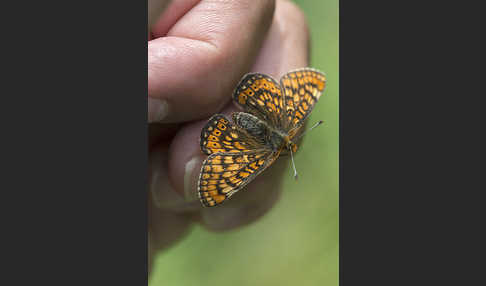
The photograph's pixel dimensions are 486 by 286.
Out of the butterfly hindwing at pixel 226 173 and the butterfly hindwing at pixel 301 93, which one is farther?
the butterfly hindwing at pixel 301 93

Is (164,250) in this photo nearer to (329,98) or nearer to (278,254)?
(278,254)

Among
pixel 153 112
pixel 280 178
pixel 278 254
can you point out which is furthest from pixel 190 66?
pixel 278 254

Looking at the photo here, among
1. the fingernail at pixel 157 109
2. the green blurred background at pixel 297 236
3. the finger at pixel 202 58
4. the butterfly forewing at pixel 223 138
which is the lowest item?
the green blurred background at pixel 297 236

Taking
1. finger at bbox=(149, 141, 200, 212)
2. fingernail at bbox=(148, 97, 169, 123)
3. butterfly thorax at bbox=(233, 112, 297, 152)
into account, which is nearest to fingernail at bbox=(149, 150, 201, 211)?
finger at bbox=(149, 141, 200, 212)

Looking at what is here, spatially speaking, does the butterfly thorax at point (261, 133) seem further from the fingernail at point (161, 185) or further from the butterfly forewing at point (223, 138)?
the fingernail at point (161, 185)

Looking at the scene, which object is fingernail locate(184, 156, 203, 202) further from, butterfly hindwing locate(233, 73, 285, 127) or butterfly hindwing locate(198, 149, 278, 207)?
butterfly hindwing locate(233, 73, 285, 127)

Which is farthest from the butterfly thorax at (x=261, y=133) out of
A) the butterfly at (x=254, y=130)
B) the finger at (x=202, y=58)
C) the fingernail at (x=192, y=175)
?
the fingernail at (x=192, y=175)

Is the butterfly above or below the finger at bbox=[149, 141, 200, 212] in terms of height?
above
